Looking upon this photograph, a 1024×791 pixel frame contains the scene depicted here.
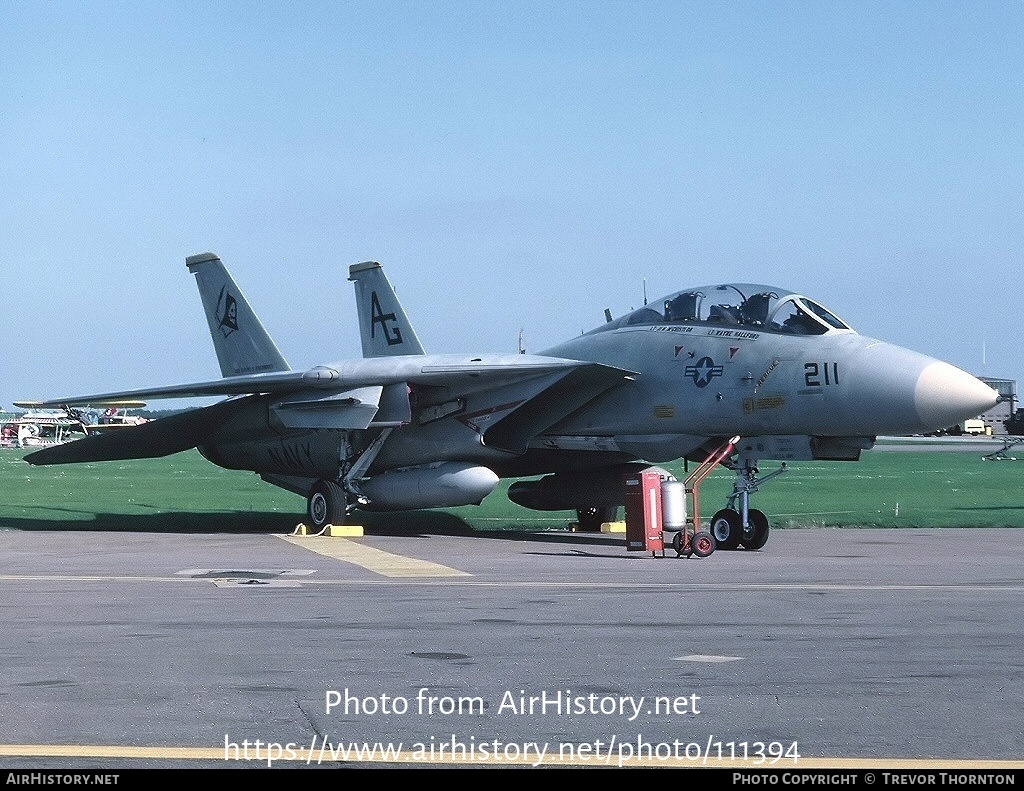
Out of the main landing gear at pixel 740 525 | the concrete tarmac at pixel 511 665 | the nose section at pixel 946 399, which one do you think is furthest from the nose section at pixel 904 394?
the concrete tarmac at pixel 511 665

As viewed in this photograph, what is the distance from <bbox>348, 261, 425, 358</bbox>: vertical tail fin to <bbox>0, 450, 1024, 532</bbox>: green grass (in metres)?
3.38

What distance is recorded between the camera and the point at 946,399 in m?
16.2

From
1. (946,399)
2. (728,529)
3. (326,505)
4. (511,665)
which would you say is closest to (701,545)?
(728,529)

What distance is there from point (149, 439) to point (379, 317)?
18.8 feet

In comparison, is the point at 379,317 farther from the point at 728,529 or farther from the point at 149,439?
the point at 728,529

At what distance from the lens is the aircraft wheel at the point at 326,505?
69.9ft

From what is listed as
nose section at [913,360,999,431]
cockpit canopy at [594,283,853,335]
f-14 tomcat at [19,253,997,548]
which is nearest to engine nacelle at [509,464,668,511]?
f-14 tomcat at [19,253,997,548]

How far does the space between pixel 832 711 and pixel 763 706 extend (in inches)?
12.5

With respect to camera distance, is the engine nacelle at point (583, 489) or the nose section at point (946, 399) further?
the engine nacelle at point (583, 489)

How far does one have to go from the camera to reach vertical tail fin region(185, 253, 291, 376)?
25.2m

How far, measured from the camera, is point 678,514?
16.9 metres

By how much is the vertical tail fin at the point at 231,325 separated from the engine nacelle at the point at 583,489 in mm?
5815

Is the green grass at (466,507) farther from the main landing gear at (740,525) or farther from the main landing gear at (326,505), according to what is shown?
the main landing gear at (740,525)
